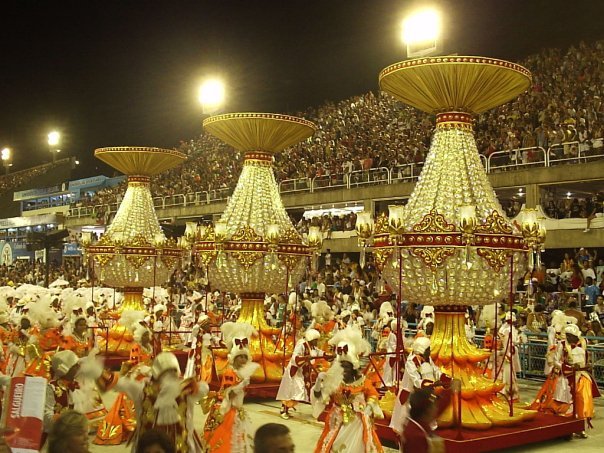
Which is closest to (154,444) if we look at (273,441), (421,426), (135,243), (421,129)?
(273,441)

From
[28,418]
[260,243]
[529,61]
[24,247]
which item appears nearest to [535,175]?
[529,61]

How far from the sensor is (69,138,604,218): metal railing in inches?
725

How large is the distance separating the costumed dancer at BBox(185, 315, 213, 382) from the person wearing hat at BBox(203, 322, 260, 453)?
334 centimetres

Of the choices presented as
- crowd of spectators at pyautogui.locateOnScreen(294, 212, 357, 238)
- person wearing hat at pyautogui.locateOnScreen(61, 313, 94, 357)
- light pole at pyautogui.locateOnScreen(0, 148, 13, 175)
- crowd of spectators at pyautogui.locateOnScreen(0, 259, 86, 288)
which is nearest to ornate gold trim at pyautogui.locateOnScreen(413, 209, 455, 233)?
person wearing hat at pyautogui.locateOnScreen(61, 313, 94, 357)

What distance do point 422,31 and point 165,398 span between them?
9.18 meters

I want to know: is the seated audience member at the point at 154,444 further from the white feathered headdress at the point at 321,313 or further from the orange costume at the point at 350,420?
the white feathered headdress at the point at 321,313

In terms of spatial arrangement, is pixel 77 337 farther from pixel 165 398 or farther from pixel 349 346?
pixel 165 398

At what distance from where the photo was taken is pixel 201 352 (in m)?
11.5

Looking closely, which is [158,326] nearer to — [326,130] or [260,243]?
[260,243]

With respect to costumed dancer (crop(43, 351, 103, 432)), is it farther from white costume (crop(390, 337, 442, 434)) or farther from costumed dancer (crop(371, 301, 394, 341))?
costumed dancer (crop(371, 301, 394, 341))

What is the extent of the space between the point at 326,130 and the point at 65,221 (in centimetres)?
1731

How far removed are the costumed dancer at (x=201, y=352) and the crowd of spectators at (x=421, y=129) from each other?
11.2m

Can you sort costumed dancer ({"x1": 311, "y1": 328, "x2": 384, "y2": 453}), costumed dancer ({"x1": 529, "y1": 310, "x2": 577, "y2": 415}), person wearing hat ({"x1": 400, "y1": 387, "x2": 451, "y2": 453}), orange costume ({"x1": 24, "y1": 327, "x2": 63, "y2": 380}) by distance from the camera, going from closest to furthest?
person wearing hat ({"x1": 400, "y1": 387, "x2": 451, "y2": 453}) → costumed dancer ({"x1": 311, "y1": 328, "x2": 384, "y2": 453}) → orange costume ({"x1": 24, "y1": 327, "x2": 63, "y2": 380}) → costumed dancer ({"x1": 529, "y1": 310, "x2": 577, "y2": 415})

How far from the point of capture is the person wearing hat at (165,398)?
5.61 m
